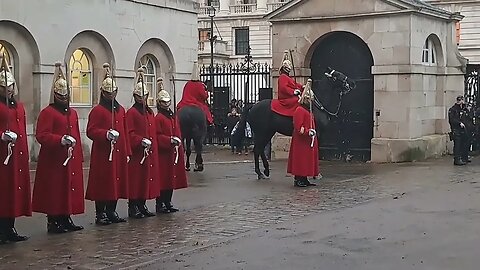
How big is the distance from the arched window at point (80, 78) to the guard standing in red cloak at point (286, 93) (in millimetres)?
7148

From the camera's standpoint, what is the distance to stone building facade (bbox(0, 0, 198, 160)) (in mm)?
19797

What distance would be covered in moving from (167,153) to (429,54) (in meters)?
11.0

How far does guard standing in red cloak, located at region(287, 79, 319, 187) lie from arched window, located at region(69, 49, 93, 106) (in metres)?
8.76

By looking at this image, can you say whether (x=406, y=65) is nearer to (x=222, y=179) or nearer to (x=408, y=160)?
(x=408, y=160)

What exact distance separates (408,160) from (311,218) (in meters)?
8.89

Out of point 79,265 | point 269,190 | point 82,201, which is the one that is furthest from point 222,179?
point 79,265

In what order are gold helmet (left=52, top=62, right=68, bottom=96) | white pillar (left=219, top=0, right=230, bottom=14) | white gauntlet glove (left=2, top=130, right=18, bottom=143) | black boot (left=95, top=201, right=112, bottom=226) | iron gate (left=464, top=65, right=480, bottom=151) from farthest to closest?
white pillar (left=219, top=0, right=230, bottom=14) < iron gate (left=464, top=65, right=480, bottom=151) < black boot (left=95, top=201, right=112, bottom=226) < gold helmet (left=52, top=62, right=68, bottom=96) < white gauntlet glove (left=2, top=130, right=18, bottom=143)

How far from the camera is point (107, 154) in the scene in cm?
1066

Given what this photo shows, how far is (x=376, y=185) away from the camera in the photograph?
1488cm

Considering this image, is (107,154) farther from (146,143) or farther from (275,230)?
(275,230)

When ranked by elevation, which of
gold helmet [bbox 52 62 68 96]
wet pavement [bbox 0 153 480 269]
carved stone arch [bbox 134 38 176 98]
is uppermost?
carved stone arch [bbox 134 38 176 98]

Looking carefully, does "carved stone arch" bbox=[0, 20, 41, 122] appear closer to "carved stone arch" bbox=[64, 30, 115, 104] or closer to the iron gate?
"carved stone arch" bbox=[64, 30, 115, 104]

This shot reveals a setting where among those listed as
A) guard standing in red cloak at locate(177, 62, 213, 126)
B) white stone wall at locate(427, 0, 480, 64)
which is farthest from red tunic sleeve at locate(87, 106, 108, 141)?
white stone wall at locate(427, 0, 480, 64)

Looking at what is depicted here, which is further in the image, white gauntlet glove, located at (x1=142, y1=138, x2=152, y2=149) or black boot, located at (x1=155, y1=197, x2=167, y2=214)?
black boot, located at (x1=155, y1=197, x2=167, y2=214)
